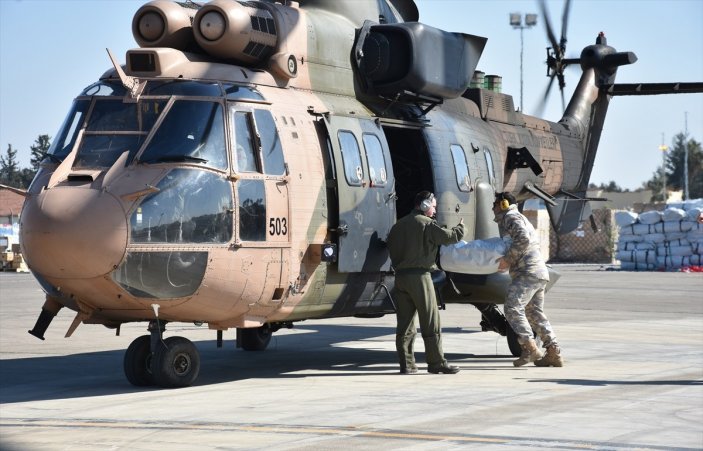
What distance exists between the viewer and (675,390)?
11273 millimetres

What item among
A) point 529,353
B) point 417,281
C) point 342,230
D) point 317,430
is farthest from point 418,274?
point 317,430

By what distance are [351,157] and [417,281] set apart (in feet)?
5.08

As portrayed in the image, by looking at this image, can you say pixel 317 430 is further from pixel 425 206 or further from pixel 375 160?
pixel 375 160

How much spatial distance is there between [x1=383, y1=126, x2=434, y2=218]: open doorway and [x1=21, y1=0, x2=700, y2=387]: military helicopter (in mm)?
20

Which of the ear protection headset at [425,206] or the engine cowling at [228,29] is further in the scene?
the ear protection headset at [425,206]

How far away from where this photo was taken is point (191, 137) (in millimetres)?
11445

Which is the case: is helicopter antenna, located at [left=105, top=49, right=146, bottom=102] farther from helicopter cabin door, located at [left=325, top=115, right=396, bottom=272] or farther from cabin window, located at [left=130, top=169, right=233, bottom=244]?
helicopter cabin door, located at [left=325, top=115, right=396, bottom=272]

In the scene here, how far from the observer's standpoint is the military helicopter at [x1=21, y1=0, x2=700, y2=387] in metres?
11.0

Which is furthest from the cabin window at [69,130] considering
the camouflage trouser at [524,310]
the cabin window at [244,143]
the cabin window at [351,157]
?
the camouflage trouser at [524,310]

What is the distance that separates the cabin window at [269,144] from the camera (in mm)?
11953

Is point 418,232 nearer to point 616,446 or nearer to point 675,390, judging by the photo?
point 675,390

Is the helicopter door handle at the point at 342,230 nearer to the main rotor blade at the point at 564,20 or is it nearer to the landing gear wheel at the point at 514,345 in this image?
the landing gear wheel at the point at 514,345

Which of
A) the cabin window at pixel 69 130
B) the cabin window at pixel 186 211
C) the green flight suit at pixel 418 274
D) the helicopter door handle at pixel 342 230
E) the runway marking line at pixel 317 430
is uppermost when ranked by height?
the cabin window at pixel 69 130

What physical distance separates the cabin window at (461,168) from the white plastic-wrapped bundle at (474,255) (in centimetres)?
126
